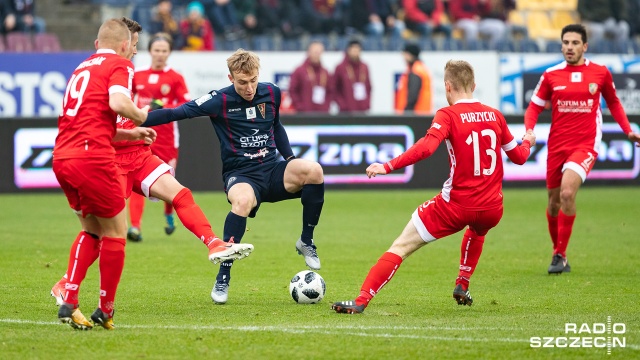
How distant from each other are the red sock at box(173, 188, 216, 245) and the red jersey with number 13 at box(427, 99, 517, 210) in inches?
71.5

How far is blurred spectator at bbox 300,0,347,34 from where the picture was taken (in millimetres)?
24422

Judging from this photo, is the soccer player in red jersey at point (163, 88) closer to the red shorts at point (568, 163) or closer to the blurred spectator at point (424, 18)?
the red shorts at point (568, 163)

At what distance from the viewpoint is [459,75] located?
25.8 ft

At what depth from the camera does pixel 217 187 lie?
60.2 ft

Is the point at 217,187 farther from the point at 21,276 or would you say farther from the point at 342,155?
the point at 21,276

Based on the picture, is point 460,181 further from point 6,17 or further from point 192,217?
point 6,17

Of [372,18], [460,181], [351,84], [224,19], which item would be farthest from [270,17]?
[460,181]

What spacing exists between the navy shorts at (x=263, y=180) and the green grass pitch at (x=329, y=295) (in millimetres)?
854

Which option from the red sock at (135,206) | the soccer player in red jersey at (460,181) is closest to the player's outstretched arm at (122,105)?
the soccer player in red jersey at (460,181)

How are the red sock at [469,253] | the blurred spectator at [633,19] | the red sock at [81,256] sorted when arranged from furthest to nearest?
the blurred spectator at [633,19], the red sock at [469,253], the red sock at [81,256]

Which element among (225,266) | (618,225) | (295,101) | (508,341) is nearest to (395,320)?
(508,341)

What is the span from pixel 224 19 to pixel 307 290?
16.0 meters

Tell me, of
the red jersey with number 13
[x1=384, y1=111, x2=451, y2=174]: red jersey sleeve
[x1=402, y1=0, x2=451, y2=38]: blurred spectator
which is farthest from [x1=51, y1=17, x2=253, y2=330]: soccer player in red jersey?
[x1=402, y1=0, x2=451, y2=38]: blurred spectator

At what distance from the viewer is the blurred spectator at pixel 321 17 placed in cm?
2442
